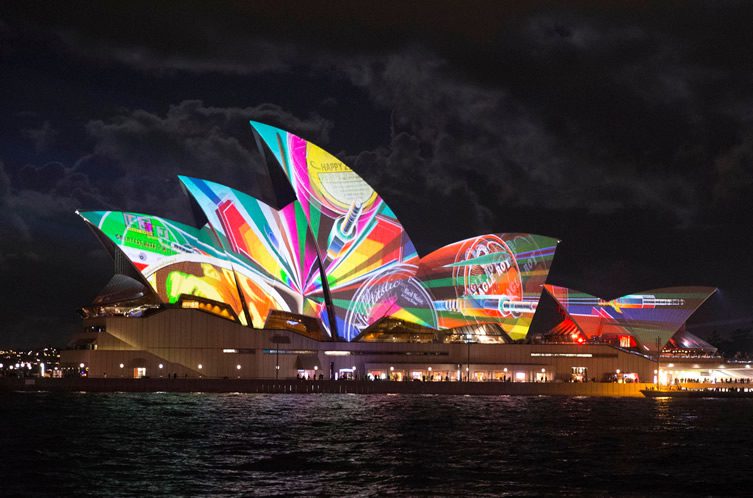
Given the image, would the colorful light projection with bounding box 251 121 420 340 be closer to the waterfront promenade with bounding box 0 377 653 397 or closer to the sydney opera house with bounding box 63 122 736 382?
the sydney opera house with bounding box 63 122 736 382

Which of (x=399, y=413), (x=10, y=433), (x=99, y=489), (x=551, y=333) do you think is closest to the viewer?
(x=99, y=489)

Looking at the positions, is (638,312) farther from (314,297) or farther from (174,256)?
(174,256)

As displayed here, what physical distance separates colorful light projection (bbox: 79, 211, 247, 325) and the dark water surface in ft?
59.9

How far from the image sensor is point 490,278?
94062 millimetres

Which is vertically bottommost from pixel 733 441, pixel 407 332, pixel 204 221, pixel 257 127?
pixel 733 441

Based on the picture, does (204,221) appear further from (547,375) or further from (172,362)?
(547,375)

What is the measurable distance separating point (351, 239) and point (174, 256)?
1478 cm

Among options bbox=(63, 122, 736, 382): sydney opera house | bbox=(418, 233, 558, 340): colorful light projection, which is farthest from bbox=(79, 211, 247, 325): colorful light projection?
bbox=(418, 233, 558, 340): colorful light projection

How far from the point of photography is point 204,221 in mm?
85250

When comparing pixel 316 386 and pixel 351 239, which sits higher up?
pixel 351 239

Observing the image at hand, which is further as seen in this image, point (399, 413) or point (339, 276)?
point (339, 276)

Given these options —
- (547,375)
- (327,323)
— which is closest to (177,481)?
(327,323)

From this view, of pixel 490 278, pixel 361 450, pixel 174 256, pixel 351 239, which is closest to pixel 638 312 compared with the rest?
pixel 490 278

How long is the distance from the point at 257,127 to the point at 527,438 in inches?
1686
